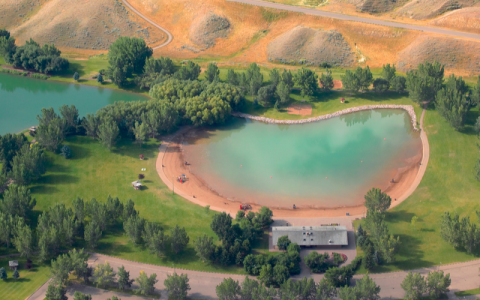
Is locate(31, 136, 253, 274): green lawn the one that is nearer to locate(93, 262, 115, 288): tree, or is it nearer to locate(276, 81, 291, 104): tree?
locate(93, 262, 115, 288): tree

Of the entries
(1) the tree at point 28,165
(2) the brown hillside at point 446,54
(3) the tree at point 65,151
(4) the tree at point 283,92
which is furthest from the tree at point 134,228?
(2) the brown hillside at point 446,54

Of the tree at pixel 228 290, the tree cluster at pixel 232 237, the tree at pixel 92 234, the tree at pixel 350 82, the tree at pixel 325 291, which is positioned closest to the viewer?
the tree at pixel 325 291

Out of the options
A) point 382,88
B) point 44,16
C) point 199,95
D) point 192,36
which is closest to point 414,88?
point 382,88

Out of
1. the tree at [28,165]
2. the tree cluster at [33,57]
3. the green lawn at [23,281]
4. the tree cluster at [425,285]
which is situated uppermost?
the tree cluster at [33,57]

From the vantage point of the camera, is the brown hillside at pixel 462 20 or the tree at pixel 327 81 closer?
the tree at pixel 327 81

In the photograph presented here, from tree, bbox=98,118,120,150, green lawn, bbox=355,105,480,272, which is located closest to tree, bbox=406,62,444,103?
green lawn, bbox=355,105,480,272

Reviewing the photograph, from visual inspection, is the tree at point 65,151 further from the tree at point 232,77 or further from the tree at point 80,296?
the tree at point 232,77
